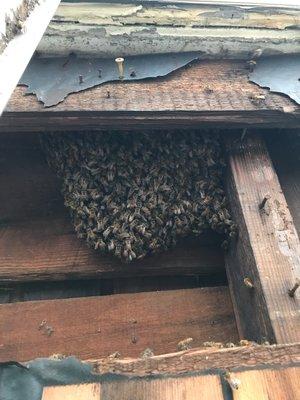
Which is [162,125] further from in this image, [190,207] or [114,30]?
[114,30]

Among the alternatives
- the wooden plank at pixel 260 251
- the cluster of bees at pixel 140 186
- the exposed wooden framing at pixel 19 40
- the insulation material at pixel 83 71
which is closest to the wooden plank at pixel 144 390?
the wooden plank at pixel 260 251

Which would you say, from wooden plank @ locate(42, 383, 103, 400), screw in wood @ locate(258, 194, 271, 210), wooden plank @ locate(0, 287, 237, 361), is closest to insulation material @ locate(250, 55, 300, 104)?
screw in wood @ locate(258, 194, 271, 210)

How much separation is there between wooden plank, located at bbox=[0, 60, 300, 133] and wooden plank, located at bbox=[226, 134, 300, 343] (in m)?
0.24

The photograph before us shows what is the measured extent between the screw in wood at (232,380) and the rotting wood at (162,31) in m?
2.24

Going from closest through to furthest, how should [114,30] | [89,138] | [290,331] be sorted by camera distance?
1. [290,331]
2. [89,138]
3. [114,30]

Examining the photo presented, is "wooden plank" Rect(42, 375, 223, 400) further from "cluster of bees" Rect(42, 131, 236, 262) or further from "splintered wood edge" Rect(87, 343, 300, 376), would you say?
"cluster of bees" Rect(42, 131, 236, 262)

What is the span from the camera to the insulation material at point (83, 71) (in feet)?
7.88

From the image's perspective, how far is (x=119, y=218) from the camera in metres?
2.29

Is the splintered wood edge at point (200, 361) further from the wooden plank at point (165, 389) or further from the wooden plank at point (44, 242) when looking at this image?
the wooden plank at point (44, 242)

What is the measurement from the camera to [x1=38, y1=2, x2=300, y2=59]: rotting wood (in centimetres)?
264

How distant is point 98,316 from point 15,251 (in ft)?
2.34

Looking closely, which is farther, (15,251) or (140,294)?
(15,251)

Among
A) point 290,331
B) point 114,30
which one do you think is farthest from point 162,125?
point 290,331

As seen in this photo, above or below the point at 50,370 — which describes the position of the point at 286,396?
below
